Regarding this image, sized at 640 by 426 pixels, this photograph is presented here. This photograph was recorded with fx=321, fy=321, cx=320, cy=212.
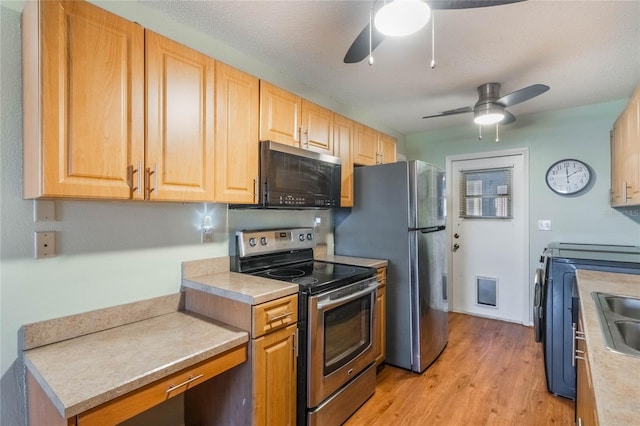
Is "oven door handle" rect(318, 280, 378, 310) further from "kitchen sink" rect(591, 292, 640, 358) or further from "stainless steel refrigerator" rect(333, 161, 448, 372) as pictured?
"kitchen sink" rect(591, 292, 640, 358)

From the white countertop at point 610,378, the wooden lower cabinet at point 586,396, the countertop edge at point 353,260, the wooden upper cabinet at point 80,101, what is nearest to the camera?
the white countertop at point 610,378

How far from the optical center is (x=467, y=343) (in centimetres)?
313

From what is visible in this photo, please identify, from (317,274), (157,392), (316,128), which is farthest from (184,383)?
(316,128)

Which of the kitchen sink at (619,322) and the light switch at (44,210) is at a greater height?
the light switch at (44,210)

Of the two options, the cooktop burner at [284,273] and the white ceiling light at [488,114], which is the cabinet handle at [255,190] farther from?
the white ceiling light at [488,114]

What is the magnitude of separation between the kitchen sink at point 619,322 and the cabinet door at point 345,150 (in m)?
1.66

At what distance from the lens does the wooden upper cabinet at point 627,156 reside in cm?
212

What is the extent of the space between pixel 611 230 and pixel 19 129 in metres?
4.46

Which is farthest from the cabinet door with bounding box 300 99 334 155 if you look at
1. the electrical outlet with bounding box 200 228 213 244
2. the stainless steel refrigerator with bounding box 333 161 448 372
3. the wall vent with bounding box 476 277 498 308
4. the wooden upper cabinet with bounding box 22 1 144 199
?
the wall vent with bounding box 476 277 498 308

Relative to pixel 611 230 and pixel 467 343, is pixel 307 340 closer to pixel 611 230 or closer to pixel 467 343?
pixel 467 343

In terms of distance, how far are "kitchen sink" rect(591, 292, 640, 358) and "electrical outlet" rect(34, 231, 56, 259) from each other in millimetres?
2081

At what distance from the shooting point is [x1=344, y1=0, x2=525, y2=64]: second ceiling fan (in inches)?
48.0

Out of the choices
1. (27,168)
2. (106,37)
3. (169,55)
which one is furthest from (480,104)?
(27,168)

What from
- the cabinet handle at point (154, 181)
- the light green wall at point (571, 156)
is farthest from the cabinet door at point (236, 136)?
the light green wall at point (571, 156)
